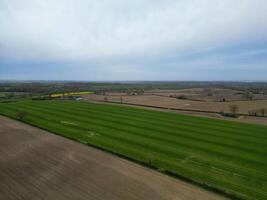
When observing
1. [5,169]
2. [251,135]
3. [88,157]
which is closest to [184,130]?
[251,135]

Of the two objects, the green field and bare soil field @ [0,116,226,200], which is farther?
the green field

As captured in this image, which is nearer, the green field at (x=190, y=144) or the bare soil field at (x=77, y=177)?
the bare soil field at (x=77, y=177)

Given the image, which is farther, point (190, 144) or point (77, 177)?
point (190, 144)

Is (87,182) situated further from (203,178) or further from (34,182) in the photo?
(203,178)
